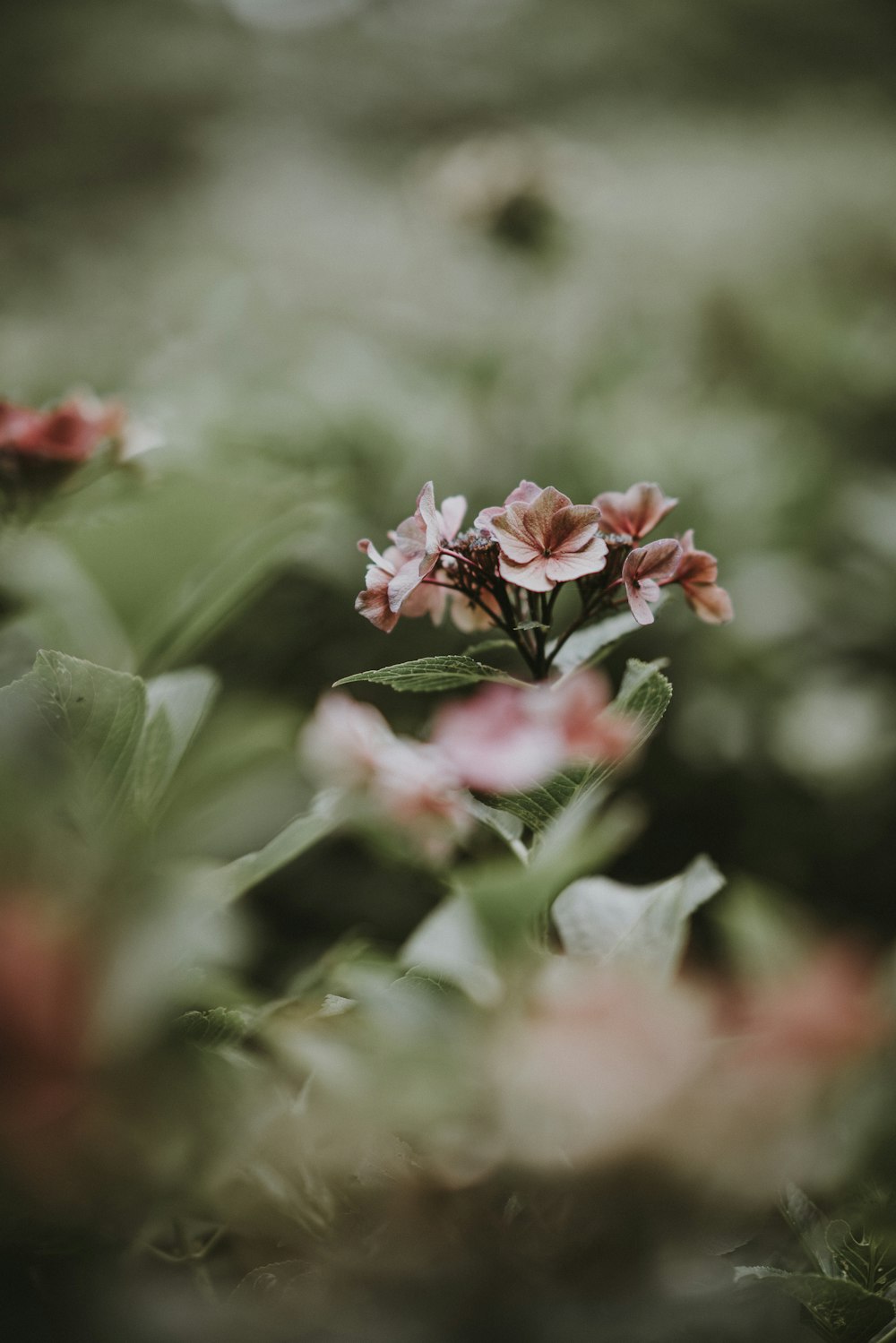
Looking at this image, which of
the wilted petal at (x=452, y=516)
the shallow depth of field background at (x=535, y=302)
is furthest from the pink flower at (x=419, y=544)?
the shallow depth of field background at (x=535, y=302)

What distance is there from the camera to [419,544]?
1.09 ft

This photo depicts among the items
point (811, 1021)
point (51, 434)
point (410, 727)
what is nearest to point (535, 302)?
point (410, 727)

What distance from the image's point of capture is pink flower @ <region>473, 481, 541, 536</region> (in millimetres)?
322

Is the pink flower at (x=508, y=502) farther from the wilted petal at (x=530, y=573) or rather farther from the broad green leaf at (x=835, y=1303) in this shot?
the broad green leaf at (x=835, y=1303)

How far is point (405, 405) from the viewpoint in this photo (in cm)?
102

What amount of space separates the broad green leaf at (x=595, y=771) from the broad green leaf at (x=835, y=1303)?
6.5 inches

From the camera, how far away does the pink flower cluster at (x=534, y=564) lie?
0.32 metres

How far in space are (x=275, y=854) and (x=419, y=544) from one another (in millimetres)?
135

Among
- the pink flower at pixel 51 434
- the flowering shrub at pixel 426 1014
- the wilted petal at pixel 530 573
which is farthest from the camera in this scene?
the pink flower at pixel 51 434

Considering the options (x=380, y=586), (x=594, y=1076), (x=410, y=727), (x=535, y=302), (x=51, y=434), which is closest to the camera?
(x=594, y=1076)

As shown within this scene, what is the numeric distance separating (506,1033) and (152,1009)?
101 mm

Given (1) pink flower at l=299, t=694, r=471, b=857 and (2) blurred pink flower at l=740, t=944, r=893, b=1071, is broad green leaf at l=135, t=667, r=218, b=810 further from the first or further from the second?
(2) blurred pink flower at l=740, t=944, r=893, b=1071

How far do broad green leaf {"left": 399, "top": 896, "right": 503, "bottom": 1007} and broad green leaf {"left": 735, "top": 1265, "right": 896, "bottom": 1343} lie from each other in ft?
0.41

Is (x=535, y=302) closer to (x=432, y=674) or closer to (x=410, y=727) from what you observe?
(x=410, y=727)
